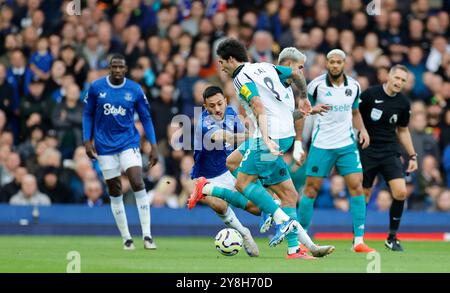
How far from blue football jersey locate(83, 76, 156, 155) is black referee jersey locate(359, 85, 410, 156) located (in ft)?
10.4

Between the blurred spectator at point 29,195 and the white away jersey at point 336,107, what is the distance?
21.4ft

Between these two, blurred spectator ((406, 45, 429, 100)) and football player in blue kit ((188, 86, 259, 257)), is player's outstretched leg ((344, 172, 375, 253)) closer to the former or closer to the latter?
football player in blue kit ((188, 86, 259, 257))

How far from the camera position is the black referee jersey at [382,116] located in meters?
16.6

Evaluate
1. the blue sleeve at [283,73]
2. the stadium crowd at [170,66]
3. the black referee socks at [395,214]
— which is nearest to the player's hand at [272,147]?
the blue sleeve at [283,73]

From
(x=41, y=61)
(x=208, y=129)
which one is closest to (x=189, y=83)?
(x=41, y=61)

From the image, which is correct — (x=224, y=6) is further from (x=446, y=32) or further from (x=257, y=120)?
(x=257, y=120)

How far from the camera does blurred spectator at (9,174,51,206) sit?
2038cm

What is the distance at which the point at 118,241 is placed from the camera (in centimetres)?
1833

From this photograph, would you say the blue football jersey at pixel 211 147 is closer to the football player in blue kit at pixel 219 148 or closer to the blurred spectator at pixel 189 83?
the football player in blue kit at pixel 219 148

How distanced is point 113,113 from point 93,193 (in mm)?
4837

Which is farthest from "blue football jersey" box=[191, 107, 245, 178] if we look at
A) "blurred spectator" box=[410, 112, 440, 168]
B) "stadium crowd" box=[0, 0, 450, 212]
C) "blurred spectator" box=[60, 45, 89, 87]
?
"blurred spectator" box=[410, 112, 440, 168]

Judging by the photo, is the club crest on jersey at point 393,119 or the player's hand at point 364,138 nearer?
the player's hand at point 364,138

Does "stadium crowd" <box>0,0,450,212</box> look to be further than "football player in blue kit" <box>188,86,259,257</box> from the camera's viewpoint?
Yes

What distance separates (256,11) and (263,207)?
12.2m
